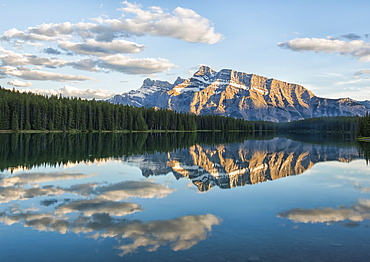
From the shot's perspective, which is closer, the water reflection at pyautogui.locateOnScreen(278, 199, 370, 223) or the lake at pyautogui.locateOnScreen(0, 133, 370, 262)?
the lake at pyautogui.locateOnScreen(0, 133, 370, 262)

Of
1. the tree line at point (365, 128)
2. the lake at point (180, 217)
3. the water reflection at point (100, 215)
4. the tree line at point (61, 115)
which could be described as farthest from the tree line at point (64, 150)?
the tree line at point (365, 128)

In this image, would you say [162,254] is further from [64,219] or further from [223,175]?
[223,175]

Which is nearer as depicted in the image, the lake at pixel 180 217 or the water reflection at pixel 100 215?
the lake at pixel 180 217

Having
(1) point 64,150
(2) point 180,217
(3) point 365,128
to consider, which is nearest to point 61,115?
(1) point 64,150

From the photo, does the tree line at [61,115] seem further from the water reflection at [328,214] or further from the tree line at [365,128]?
the water reflection at [328,214]

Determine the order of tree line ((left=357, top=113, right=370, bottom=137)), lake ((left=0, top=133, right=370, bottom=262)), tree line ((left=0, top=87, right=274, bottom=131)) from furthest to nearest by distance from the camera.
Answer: tree line ((left=0, top=87, right=274, bottom=131)), tree line ((left=357, top=113, right=370, bottom=137)), lake ((left=0, top=133, right=370, bottom=262))

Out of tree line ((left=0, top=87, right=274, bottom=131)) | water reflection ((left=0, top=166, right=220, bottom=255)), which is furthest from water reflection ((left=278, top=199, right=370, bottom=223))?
tree line ((left=0, top=87, right=274, bottom=131))

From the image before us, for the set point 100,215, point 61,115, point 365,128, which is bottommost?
point 100,215

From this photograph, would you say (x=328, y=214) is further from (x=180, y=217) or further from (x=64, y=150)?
(x=64, y=150)

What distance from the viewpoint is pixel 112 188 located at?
82.5ft

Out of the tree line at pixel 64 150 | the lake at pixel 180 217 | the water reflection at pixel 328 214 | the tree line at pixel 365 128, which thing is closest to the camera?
the lake at pixel 180 217

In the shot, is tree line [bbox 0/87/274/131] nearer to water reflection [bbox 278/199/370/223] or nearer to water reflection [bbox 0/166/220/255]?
water reflection [bbox 0/166/220/255]

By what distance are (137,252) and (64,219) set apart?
6.11 m

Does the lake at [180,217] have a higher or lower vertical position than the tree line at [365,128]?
lower
